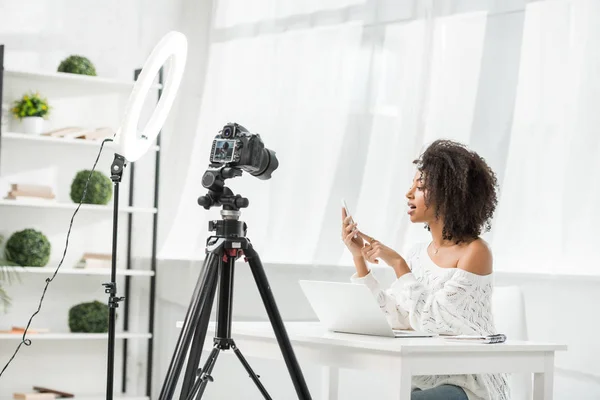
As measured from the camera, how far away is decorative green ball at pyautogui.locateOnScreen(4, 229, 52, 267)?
4379 millimetres

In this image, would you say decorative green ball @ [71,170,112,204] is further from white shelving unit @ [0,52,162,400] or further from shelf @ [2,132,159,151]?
shelf @ [2,132,159,151]

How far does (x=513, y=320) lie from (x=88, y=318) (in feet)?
8.31

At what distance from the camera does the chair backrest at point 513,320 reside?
267 centimetres

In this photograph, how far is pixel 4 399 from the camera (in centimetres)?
447

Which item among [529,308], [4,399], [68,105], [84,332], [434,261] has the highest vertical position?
[68,105]

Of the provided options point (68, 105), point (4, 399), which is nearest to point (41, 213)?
point (68, 105)

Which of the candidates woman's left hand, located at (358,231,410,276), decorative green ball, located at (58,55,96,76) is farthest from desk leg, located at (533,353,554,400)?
→ decorative green ball, located at (58,55,96,76)

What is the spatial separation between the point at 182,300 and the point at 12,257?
0.92 meters

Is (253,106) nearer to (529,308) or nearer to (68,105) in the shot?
(68,105)

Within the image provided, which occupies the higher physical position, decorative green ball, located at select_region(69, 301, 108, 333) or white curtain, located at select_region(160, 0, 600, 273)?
white curtain, located at select_region(160, 0, 600, 273)

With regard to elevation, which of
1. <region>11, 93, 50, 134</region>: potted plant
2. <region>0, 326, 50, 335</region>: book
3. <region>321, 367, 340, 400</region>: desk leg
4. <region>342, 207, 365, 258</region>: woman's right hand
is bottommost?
<region>0, 326, 50, 335</region>: book

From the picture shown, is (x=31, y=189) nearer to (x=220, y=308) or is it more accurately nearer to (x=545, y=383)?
(x=220, y=308)

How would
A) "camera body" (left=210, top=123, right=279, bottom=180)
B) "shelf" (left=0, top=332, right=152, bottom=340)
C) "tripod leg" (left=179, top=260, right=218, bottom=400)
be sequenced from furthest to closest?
"shelf" (left=0, top=332, right=152, bottom=340)
"camera body" (left=210, top=123, right=279, bottom=180)
"tripod leg" (left=179, top=260, right=218, bottom=400)

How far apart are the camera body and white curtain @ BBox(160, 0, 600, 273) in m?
1.46
